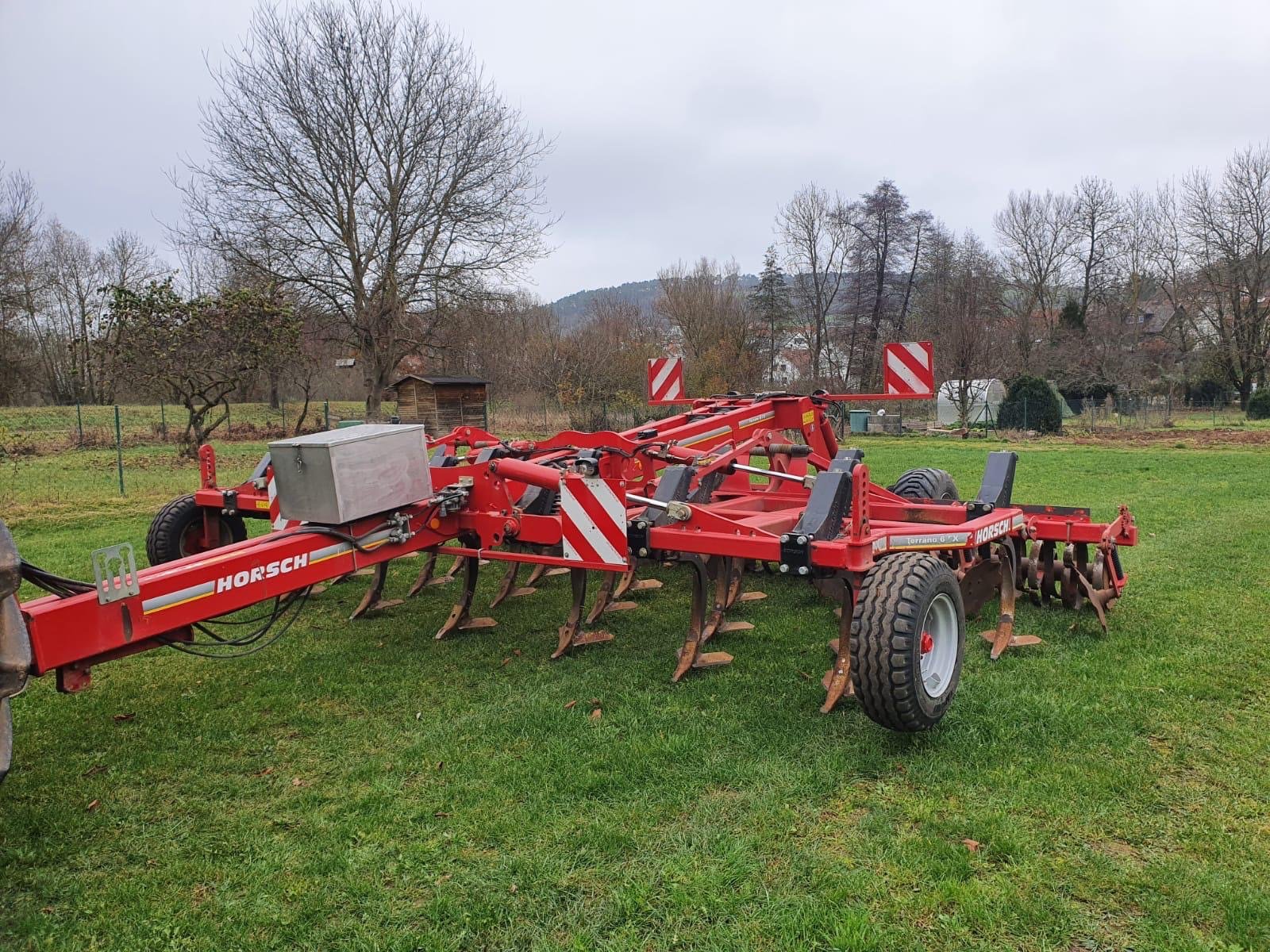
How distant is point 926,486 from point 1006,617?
1.91 meters

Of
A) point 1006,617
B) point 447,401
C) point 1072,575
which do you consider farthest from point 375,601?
point 447,401

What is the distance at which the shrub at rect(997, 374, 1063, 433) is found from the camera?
86.6 ft

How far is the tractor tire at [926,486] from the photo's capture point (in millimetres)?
6816

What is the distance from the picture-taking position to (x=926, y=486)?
6.82 m

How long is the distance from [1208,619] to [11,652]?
623 cm

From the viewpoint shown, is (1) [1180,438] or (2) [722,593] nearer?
(2) [722,593]

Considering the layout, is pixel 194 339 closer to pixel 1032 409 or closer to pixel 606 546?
pixel 606 546

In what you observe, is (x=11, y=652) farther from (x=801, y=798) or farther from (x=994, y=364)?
(x=994, y=364)

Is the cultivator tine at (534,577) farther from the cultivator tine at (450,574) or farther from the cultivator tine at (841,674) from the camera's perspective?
the cultivator tine at (841,674)

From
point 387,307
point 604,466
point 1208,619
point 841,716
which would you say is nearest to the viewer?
point 841,716

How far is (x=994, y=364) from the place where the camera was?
32.8 meters

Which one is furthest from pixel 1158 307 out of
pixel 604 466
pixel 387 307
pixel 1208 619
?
pixel 604 466

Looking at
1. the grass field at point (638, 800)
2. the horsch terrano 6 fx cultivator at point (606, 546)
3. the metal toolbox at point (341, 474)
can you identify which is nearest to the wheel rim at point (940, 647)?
the horsch terrano 6 fx cultivator at point (606, 546)

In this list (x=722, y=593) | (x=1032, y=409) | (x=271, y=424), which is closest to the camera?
(x=722, y=593)
